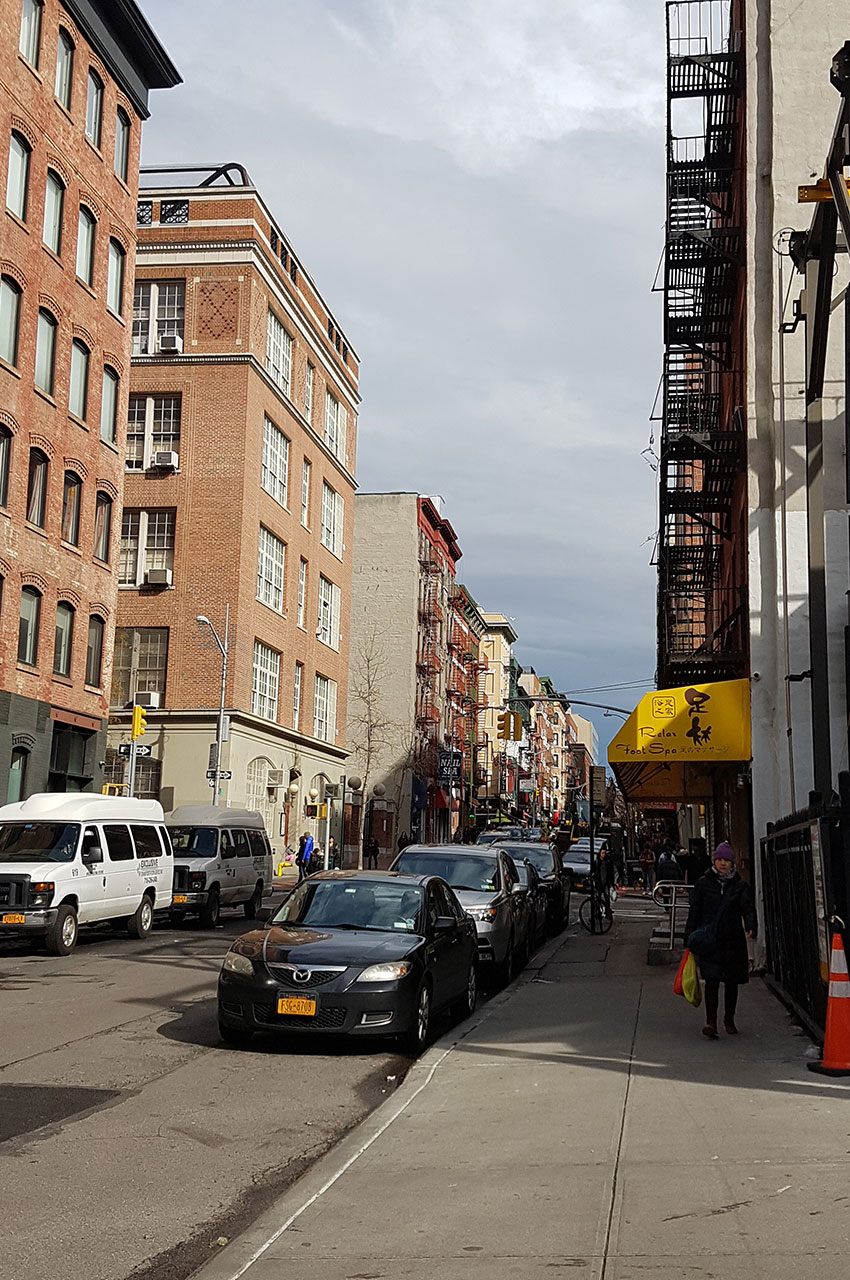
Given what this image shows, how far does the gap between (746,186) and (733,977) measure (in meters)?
13.8

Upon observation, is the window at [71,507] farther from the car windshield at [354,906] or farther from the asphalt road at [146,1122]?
the car windshield at [354,906]

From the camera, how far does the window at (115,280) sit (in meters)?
37.7

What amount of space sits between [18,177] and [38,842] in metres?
18.7

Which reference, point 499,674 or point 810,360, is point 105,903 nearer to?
point 810,360

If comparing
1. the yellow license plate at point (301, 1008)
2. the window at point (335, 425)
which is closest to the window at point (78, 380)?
the window at point (335, 425)

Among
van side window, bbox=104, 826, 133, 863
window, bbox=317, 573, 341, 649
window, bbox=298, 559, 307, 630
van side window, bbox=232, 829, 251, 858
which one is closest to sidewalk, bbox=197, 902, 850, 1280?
van side window, bbox=104, 826, 133, 863

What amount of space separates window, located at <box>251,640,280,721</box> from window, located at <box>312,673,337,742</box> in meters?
5.52

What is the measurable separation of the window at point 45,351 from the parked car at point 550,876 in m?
17.0

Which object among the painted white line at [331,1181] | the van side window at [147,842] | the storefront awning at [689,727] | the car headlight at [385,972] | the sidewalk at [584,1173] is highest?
the storefront awning at [689,727]

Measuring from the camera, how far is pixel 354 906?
12531mm

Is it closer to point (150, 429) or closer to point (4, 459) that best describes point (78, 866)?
point (4, 459)

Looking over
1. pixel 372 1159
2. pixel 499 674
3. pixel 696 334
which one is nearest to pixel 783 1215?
pixel 372 1159

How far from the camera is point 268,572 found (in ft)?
168

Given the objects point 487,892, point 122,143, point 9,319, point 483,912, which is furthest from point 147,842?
point 122,143
